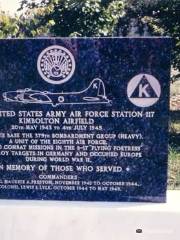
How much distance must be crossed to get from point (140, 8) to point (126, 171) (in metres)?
6.04

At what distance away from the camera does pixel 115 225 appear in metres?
3.28

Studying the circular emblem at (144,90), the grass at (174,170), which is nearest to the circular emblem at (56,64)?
the circular emblem at (144,90)

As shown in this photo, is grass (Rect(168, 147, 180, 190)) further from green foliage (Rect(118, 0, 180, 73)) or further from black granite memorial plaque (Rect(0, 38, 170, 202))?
green foliage (Rect(118, 0, 180, 73))

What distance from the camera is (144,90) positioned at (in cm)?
313

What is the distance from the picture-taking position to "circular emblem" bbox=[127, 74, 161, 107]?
3.11 meters

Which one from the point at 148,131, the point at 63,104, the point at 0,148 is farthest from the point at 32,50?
the point at 148,131

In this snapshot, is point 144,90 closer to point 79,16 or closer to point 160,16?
point 79,16

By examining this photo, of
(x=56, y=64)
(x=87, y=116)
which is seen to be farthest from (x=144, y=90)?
(x=56, y=64)

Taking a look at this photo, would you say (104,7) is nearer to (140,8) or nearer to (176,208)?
(140,8)

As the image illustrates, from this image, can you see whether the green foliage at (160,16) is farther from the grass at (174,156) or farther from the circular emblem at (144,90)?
the circular emblem at (144,90)

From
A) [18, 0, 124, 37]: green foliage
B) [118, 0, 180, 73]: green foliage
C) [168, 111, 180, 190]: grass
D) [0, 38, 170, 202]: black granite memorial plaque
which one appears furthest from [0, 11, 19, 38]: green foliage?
[118, 0, 180, 73]: green foliage

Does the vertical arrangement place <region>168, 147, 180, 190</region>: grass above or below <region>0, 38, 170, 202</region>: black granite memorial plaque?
below

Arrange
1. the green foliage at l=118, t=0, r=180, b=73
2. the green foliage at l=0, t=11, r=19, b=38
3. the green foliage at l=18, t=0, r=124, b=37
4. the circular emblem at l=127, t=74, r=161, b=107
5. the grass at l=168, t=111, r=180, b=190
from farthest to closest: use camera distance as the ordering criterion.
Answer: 1. the green foliage at l=118, t=0, r=180, b=73
2. the green foliage at l=18, t=0, r=124, b=37
3. the grass at l=168, t=111, r=180, b=190
4. the green foliage at l=0, t=11, r=19, b=38
5. the circular emblem at l=127, t=74, r=161, b=107

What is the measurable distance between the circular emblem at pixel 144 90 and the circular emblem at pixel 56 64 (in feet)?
1.37
